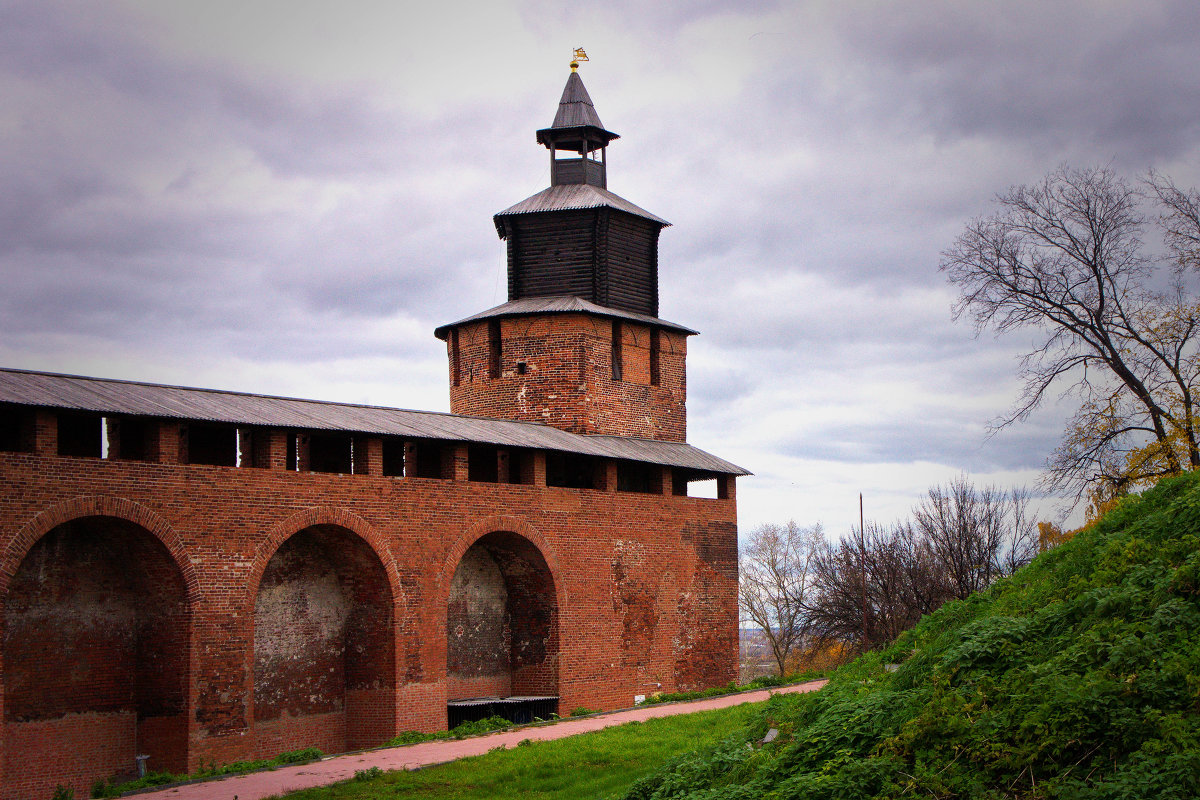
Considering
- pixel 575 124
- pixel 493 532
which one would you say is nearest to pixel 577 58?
pixel 575 124

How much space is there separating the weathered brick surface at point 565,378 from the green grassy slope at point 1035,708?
1358cm

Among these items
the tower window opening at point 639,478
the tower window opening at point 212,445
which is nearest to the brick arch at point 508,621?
the tower window opening at point 639,478

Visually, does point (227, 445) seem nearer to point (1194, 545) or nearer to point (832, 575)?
point (1194, 545)

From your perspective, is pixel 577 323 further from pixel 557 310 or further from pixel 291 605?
pixel 291 605

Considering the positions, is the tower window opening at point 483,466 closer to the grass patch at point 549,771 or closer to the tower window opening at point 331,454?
the tower window opening at point 331,454

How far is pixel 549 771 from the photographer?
1262cm

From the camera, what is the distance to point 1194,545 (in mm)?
8305

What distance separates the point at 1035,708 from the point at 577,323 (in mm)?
17026

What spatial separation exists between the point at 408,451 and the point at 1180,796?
14.5 meters

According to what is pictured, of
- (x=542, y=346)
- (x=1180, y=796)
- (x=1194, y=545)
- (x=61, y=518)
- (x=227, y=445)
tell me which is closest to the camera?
(x=1180, y=796)

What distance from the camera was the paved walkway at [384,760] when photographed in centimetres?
1235

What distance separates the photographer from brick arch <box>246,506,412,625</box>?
50.9ft

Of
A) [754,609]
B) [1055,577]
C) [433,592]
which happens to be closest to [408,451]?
[433,592]

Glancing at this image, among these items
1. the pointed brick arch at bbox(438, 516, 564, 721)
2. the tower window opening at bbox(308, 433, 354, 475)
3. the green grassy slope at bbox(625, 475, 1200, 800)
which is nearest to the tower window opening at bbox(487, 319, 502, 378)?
the pointed brick arch at bbox(438, 516, 564, 721)
